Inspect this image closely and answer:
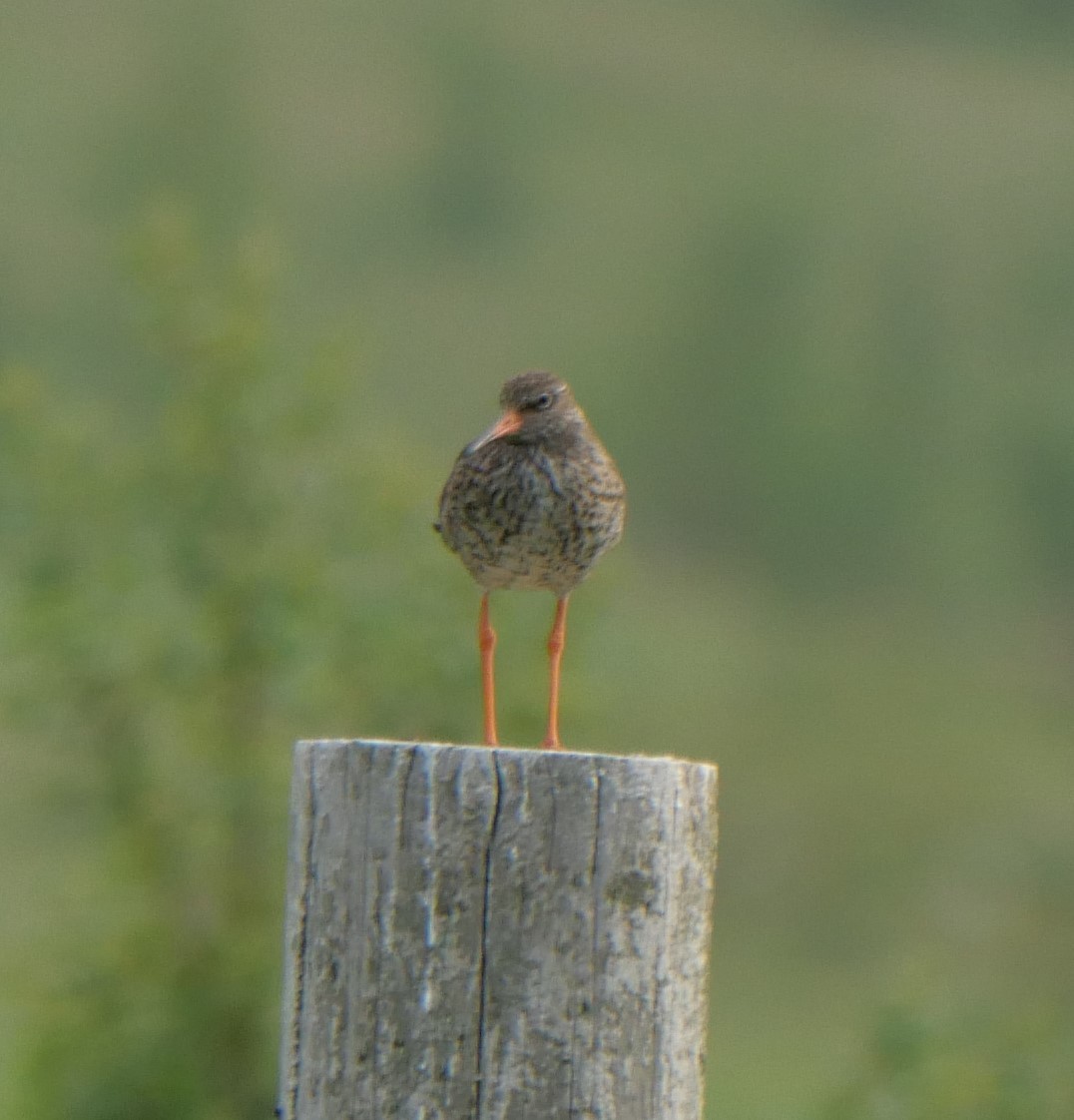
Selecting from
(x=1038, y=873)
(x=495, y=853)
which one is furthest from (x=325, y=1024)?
(x=1038, y=873)

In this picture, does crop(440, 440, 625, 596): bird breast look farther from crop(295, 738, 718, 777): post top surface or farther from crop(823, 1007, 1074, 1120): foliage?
crop(823, 1007, 1074, 1120): foliage

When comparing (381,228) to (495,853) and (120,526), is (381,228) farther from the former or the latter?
(495,853)

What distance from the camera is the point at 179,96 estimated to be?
4966cm

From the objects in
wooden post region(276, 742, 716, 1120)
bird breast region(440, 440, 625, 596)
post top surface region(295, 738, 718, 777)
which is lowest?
wooden post region(276, 742, 716, 1120)

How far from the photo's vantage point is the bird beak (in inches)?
253

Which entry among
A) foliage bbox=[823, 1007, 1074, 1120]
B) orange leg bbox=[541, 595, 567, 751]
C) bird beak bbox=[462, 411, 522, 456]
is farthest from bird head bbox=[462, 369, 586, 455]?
foliage bbox=[823, 1007, 1074, 1120]

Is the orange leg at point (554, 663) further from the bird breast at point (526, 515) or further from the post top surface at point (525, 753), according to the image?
the post top surface at point (525, 753)

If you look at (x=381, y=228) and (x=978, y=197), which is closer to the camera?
(x=381, y=228)

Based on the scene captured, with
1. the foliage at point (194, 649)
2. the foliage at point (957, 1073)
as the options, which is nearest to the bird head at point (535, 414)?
the foliage at point (194, 649)

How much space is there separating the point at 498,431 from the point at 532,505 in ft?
0.96

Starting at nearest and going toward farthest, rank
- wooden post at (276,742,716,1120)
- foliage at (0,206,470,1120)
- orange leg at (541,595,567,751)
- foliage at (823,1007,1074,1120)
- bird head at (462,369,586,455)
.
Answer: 1. wooden post at (276,742,716,1120)
2. orange leg at (541,595,567,751)
3. bird head at (462,369,586,455)
4. foliage at (823,1007,1074,1120)
5. foliage at (0,206,470,1120)

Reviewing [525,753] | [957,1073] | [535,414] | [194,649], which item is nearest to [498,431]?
[535,414]

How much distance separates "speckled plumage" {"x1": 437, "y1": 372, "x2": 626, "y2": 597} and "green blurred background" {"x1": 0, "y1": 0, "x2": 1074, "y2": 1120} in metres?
4.90

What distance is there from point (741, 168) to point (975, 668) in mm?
16272
